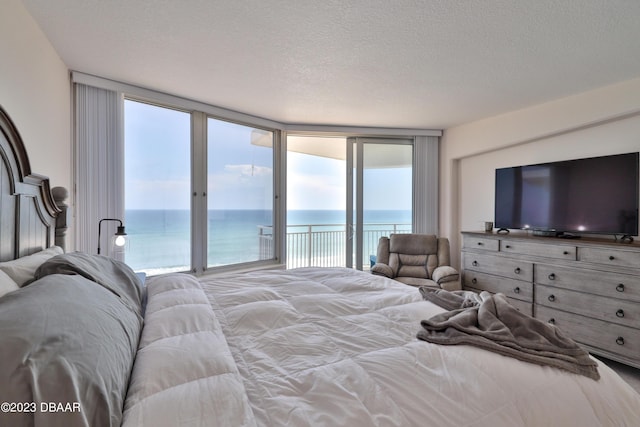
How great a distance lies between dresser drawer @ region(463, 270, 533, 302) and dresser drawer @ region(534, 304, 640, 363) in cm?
24

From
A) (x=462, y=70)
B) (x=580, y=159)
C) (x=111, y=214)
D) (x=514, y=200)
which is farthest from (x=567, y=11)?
(x=111, y=214)

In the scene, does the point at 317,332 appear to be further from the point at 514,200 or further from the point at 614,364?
the point at 514,200

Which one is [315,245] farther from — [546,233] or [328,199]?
[546,233]

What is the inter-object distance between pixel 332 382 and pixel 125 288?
1078mm

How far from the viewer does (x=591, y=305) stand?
8.34 feet

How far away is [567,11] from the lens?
1.75 meters

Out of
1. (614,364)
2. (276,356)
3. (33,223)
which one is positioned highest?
(33,223)

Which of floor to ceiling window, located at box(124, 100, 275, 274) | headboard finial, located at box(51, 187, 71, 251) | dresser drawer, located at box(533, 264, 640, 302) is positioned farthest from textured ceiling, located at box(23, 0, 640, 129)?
dresser drawer, located at box(533, 264, 640, 302)

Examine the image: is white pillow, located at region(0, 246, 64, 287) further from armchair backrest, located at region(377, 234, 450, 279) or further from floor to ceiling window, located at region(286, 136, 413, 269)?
floor to ceiling window, located at region(286, 136, 413, 269)

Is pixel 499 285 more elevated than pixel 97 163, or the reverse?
pixel 97 163

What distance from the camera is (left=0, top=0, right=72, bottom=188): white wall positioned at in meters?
1.60

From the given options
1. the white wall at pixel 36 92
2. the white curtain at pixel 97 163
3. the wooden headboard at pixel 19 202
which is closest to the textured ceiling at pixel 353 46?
the white wall at pixel 36 92

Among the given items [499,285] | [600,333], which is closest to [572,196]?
[499,285]

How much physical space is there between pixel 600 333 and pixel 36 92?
4.53 metres
